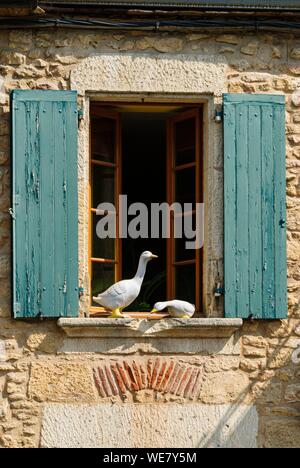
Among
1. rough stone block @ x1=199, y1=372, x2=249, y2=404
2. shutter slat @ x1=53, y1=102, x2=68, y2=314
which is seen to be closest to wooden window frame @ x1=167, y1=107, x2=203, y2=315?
rough stone block @ x1=199, y1=372, x2=249, y2=404

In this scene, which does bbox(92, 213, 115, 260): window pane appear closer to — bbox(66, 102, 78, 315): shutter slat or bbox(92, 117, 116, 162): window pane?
bbox(66, 102, 78, 315): shutter slat

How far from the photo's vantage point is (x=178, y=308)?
11.6m

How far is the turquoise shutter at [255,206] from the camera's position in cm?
1171

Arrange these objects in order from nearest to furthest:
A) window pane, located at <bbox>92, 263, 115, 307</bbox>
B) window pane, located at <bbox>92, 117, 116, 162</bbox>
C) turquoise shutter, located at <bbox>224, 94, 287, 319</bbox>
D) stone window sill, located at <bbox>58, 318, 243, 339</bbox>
A: 1. stone window sill, located at <bbox>58, 318, 243, 339</bbox>
2. turquoise shutter, located at <bbox>224, 94, 287, 319</bbox>
3. window pane, located at <bbox>92, 263, 115, 307</bbox>
4. window pane, located at <bbox>92, 117, 116, 162</bbox>

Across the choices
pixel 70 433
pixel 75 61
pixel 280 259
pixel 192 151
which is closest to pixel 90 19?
pixel 75 61

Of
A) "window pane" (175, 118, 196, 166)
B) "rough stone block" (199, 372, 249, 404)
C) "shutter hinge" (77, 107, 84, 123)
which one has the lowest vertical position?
"rough stone block" (199, 372, 249, 404)

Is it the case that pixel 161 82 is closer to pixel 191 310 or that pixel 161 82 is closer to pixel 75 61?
pixel 75 61

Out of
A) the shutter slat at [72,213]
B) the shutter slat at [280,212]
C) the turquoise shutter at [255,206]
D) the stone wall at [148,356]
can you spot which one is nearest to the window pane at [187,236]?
the stone wall at [148,356]

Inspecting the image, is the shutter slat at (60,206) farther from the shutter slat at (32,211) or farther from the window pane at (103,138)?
the window pane at (103,138)

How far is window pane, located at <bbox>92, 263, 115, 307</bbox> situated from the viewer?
12.0 metres

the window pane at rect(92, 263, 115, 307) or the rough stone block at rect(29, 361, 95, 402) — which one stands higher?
the window pane at rect(92, 263, 115, 307)

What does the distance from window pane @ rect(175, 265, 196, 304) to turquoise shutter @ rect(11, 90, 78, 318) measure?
0.89 metres

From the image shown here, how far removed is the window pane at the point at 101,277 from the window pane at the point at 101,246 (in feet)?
0.22

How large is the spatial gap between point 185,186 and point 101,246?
0.77 m
